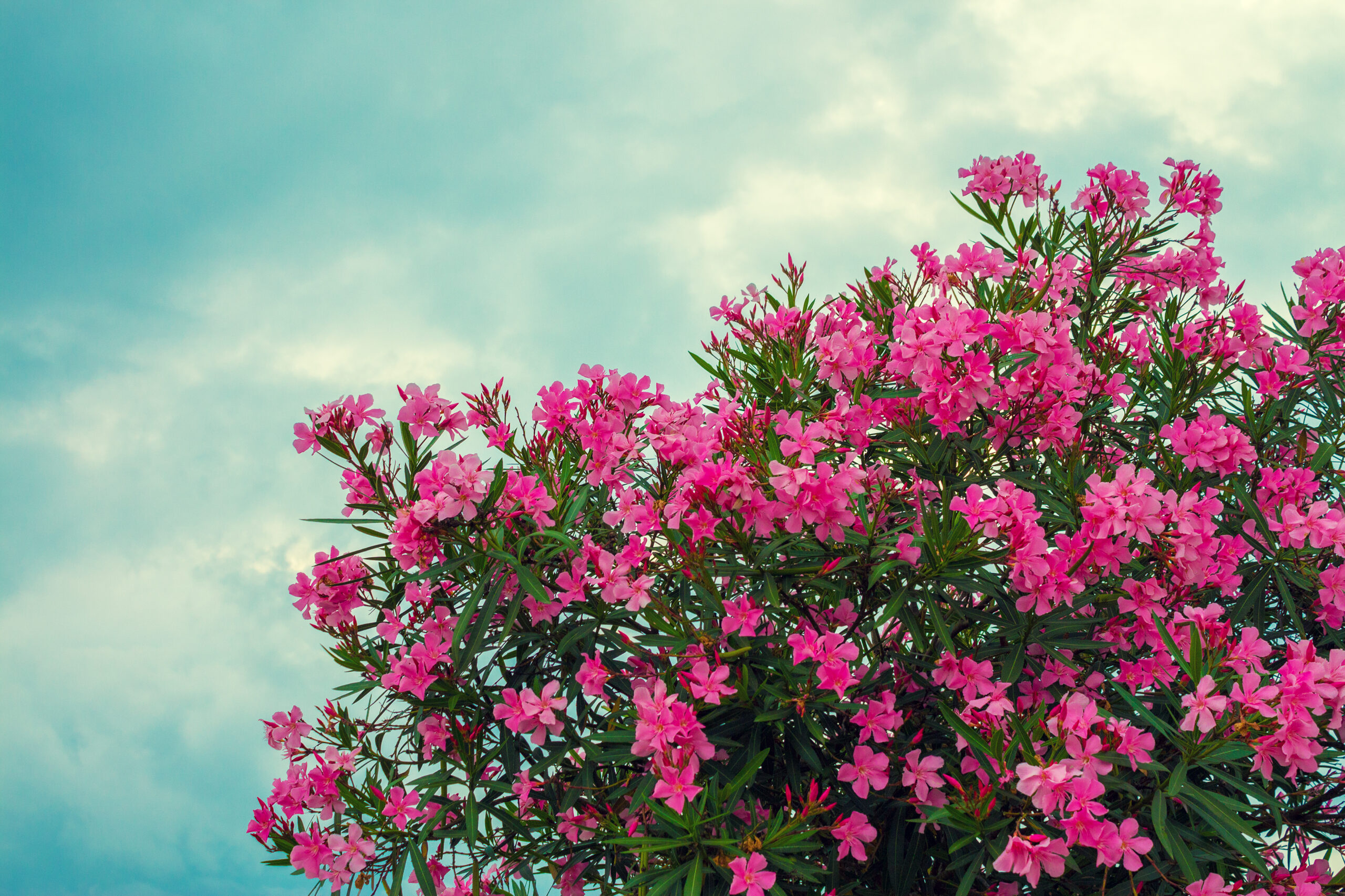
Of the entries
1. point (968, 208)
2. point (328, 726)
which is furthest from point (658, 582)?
point (968, 208)

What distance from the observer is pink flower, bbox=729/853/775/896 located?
1.98 m

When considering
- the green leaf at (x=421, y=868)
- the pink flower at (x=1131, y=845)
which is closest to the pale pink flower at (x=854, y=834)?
the pink flower at (x=1131, y=845)

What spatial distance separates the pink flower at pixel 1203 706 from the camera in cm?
204

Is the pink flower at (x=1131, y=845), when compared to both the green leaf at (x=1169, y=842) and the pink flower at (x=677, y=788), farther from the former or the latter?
the pink flower at (x=677, y=788)

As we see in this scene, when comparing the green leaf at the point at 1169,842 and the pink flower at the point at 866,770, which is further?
the pink flower at the point at 866,770

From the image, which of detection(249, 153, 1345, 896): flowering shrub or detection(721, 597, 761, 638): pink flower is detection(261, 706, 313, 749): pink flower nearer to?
detection(249, 153, 1345, 896): flowering shrub

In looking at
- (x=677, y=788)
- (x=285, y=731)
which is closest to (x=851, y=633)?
(x=677, y=788)

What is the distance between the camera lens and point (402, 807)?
2.46 meters

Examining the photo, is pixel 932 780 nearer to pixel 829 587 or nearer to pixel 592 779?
pixel 829 587

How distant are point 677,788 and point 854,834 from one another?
0.50 meters

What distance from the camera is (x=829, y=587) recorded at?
241 cm

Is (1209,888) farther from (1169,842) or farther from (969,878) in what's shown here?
(969,878)

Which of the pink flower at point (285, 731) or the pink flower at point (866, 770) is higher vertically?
the pink flower at point (285, 731)

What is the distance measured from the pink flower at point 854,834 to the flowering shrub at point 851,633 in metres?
0.02
